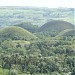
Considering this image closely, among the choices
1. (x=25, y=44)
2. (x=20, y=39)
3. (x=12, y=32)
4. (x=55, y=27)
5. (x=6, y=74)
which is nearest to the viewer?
(x=6, y=74)

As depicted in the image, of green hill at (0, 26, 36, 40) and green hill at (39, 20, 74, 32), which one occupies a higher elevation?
green hill at (0, 26, 36, 40)

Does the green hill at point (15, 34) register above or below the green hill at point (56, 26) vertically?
above

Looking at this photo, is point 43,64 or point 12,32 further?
point 12,32

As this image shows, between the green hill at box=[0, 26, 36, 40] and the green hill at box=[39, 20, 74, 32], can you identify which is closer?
the green hill at box=[0, 26, 36, 40]

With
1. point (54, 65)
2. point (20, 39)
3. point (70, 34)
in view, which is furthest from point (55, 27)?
point (54, 65)

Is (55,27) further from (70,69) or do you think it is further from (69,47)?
(70,69)

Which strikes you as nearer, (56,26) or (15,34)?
(15,34)

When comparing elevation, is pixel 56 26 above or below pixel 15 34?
below

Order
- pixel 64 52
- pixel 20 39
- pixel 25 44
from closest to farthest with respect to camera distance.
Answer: pixel 64 52, pixel 25 44, pixel 20 39

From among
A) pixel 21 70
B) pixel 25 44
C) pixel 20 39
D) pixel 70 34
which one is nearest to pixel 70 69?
pixel 21 70

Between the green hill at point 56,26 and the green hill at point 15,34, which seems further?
the green hill at point 56,26
